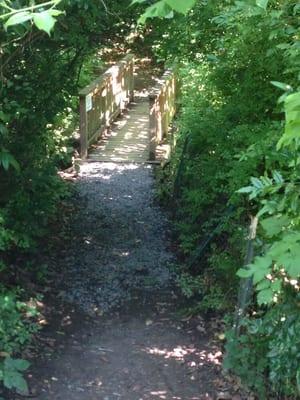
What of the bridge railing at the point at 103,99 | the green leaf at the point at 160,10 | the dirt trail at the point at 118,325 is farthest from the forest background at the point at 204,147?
the bridge railing at the point at 103,99

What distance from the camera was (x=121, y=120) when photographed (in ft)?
47.2

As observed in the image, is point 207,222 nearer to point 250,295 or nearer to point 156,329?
point 156,329

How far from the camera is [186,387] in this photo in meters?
5.02

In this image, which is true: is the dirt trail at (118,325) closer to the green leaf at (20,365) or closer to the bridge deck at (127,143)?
the green leaf at (20,365)

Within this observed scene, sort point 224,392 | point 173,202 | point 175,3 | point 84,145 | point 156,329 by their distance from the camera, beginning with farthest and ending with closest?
point 84,145 < point 173,202 < point 156,329 < point 224,392 < point 175,3

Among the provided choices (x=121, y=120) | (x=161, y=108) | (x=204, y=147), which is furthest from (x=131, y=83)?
(x=204, y=147)

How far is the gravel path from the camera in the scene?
Result: 689 cm

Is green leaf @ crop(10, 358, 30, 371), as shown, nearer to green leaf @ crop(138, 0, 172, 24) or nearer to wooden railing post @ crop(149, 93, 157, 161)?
green leaf @ crop(138, 0, 172, 24)

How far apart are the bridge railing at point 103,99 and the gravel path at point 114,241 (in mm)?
913

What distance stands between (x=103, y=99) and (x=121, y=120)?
155cm

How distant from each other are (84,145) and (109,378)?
706cm

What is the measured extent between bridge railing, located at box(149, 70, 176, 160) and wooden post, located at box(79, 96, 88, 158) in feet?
3.97

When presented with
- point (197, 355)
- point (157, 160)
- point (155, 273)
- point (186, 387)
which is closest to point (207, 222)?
point (155, 273)

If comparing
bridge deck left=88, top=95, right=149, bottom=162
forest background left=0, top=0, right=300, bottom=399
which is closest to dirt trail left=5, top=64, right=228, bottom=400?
forest background left=0, top=0, right=300, bottom=399
